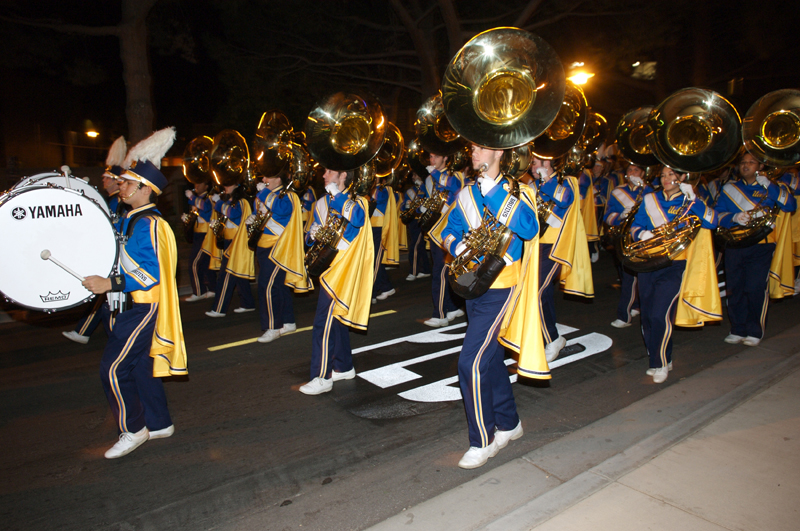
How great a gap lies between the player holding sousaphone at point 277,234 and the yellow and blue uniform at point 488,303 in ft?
10.1

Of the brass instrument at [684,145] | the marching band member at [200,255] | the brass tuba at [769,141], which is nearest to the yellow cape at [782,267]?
the brass tuba at [769,141]

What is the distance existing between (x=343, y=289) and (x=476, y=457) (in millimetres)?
1930

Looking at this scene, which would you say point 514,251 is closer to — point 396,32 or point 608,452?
point 608,452

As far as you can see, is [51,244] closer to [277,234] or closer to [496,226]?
[496,226]

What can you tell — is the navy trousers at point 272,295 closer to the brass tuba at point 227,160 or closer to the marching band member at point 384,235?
the brass tuba at point 227,160

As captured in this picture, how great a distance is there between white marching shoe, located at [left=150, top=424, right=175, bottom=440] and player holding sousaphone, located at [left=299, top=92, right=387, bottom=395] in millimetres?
1098

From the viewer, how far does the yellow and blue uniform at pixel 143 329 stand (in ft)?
12.0

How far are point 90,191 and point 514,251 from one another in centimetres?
285

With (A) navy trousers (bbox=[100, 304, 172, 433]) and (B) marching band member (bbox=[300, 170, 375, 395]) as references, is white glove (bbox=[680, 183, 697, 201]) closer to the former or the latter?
(B) marching band member (bbox=[300, 170, 375, 395])

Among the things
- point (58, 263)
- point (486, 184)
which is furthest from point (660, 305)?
point (58, 263)

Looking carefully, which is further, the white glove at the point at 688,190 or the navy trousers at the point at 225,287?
the navy trousers at the point at 225,287

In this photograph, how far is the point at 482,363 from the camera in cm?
352

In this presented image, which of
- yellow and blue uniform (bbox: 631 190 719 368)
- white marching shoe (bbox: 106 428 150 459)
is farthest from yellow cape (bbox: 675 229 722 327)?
white marching shoe (bbox: 106 428 150 459)

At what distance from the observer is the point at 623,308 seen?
6.62 m
